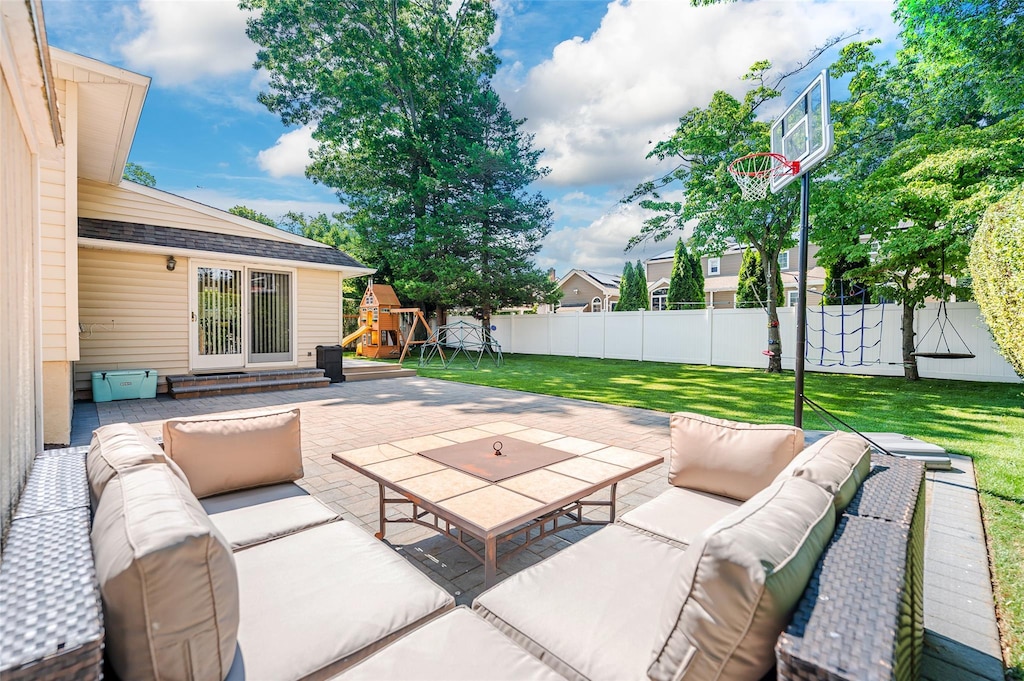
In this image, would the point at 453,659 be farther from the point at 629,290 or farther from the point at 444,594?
the point at 629,290

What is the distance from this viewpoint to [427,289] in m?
16.8

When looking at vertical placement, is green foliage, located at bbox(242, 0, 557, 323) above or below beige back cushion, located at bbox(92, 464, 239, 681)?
above

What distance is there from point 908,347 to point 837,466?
10.9 metres

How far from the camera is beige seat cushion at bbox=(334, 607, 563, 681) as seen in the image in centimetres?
126

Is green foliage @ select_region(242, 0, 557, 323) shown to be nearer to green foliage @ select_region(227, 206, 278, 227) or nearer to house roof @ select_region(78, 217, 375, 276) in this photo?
house roof @ select_region(78, 217, 375, 276)

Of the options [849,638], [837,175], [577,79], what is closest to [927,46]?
[837,175]

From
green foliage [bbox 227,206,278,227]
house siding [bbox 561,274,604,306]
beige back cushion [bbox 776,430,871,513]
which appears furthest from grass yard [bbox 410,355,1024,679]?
green foliage [bbox 227,206,278,227]

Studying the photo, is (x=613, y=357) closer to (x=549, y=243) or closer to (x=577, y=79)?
(x=549, y=243)

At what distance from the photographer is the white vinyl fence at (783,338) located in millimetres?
9461

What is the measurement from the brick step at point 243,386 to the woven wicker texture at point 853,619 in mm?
9709

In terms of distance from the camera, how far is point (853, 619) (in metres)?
0.94

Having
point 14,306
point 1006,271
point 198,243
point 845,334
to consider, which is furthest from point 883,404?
point 198,243

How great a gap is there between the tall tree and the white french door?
9.40 metres

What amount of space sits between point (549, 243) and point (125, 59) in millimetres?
13017
